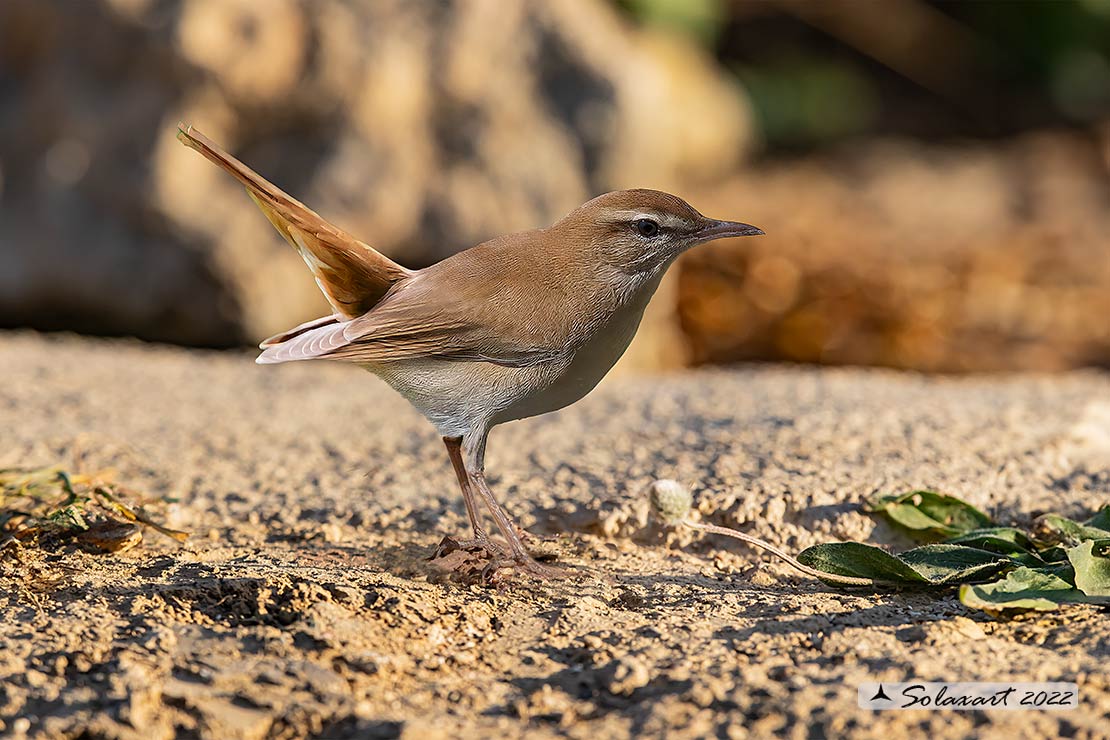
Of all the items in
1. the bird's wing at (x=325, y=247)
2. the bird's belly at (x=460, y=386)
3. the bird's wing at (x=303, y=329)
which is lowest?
the bird's belly at (x=460, y=386)

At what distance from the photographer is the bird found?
291 cm

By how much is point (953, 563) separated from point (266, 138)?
525cm

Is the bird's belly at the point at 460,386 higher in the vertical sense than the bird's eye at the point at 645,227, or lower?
lower

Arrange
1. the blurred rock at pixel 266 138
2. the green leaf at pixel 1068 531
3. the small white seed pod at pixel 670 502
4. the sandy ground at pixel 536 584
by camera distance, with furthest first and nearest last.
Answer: the blurred rock at pixel 266 138
the small white seed pod at pixel 670 502
the green leaf at pixel 1068 531
the sandy ground at pixel 536 584

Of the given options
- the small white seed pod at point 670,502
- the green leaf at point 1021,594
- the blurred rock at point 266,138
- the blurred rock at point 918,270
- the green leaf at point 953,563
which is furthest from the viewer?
the blurred rock at point 918,270

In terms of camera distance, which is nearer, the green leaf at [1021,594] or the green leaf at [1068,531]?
the green leaf at [1021,594]

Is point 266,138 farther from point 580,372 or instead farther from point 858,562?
point 858,562

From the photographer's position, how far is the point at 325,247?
3076 millimetres

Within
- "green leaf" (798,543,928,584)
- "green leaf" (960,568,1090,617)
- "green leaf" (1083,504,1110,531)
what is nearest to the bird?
"green leaf" (798,543,928,584)

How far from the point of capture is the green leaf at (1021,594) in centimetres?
258

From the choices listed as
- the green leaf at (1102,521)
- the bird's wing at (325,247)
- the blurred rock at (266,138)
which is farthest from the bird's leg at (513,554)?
the blurred rock at (266,138)

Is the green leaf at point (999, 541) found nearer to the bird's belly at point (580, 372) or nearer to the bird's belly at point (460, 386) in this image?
the bird's belly at point (580, 372)

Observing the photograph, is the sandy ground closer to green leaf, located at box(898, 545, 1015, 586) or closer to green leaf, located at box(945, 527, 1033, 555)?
green leaf, located at box(898, 545, 1015, 586)

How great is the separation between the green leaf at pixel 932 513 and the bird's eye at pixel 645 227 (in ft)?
3.34
